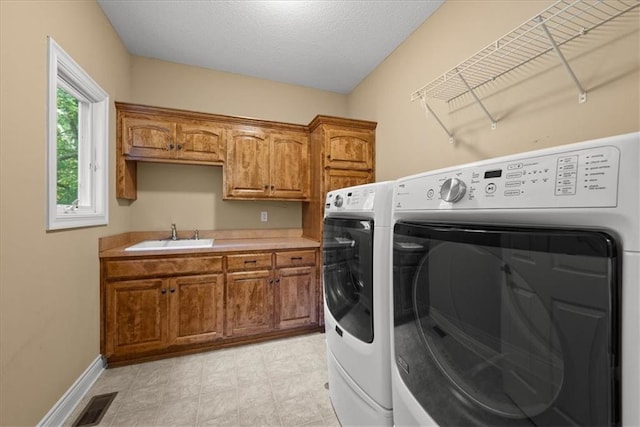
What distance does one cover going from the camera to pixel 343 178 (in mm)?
2750

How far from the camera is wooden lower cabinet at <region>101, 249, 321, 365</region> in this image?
2.04 m

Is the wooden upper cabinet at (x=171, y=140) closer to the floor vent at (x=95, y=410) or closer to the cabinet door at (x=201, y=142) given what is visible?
the cabinet door at (x=201, y=142)

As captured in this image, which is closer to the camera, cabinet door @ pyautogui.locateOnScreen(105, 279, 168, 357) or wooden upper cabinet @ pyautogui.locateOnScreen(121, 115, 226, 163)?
cabinet door @ pyautogui.locateOnScreen(105, 279, 168, 357)

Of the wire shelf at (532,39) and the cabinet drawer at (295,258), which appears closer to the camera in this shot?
the wire shelf at (532,39)

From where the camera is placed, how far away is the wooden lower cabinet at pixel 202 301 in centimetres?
204

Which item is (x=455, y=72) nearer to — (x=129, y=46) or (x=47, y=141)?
(x=47, y=141)

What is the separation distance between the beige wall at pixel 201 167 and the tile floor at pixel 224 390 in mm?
1313

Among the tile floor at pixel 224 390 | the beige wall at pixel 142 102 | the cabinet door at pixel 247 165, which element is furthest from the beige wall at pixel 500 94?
the tile floor at pixel 224 390

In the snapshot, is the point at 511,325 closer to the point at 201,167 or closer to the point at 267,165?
the point at 267,165

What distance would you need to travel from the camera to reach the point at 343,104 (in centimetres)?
348

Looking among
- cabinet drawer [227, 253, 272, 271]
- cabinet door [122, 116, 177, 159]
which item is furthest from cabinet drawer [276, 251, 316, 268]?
cabinet door [122, 116, 177, 159]

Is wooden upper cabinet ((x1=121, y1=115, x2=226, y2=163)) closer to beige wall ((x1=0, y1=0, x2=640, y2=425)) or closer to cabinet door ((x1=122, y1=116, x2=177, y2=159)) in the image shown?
cabinet door ((x1=122, y1=116, x2=177, y2=159))

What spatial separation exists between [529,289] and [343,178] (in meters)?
2.26

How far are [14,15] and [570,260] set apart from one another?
218 cm
